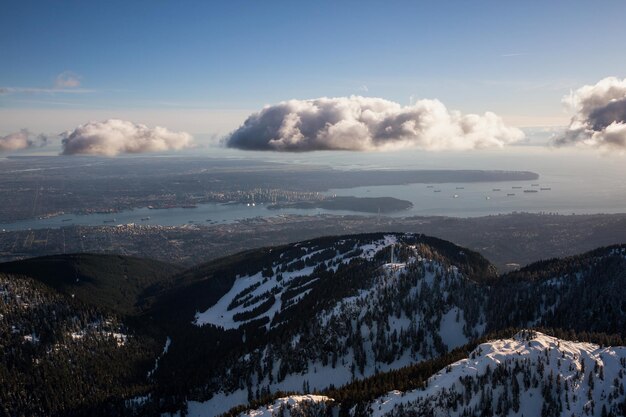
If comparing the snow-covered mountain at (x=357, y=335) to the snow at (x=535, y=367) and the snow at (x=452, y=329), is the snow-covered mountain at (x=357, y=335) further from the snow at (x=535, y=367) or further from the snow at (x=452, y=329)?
the snow at (x=535, y=367)

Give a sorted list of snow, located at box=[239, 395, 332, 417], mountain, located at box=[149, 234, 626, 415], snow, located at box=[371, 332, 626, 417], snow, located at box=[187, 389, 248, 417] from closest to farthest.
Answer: snow, located at box=[371, 332, 626, 417], snow, located at box=[239, 395, 332, 417], snow, located at box=[187, 389, 248, 417], mountain, located at box=[149, 234, 626, 415]

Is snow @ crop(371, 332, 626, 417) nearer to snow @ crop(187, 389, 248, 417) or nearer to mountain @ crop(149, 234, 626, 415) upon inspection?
mountain @ crop(149, 234, 626, 415)

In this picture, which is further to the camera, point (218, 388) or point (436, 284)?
point (436, 284)

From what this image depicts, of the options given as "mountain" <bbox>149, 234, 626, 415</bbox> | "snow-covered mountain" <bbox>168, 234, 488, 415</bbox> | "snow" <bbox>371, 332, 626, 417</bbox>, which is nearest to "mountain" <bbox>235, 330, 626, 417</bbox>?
"snow" <bbox>371, 332, 626, 417</bbox>

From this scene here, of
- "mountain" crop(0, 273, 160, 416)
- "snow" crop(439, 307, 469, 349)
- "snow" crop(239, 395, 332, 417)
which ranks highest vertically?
"snow" crop(439, 307, 469, 349)

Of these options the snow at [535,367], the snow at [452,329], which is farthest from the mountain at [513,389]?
the snow at [452,329]

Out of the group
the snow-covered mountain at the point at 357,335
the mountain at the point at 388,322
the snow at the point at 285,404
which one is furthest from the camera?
the mountain at the point at 388,322

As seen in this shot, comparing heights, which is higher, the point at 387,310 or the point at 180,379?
the point at 387,310

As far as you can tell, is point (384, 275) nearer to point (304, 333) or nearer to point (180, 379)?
point (304, 333)

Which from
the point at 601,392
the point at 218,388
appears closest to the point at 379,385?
the point at 601,392
